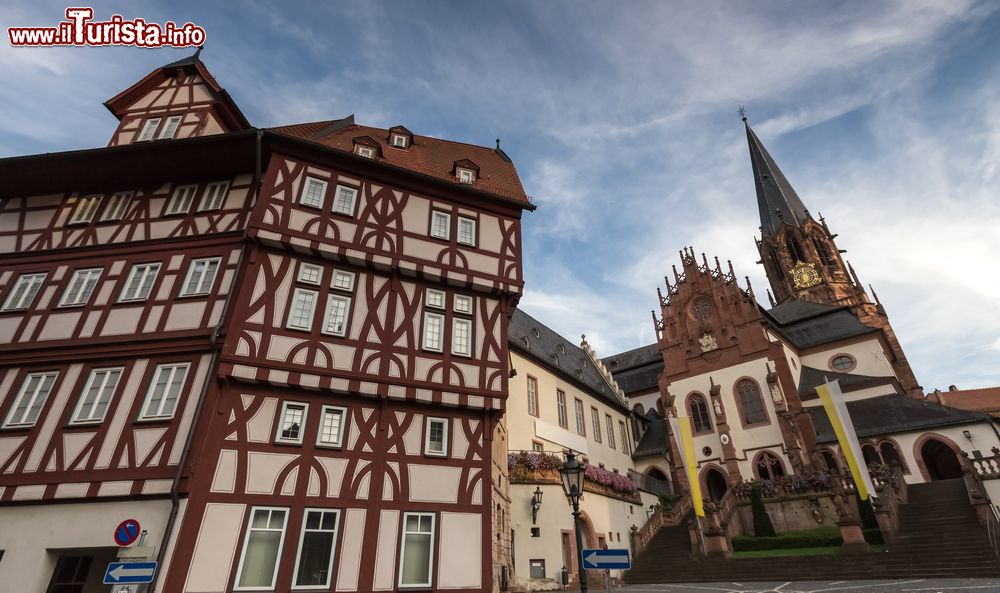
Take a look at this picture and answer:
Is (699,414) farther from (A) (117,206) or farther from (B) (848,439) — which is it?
(A) (117,206)

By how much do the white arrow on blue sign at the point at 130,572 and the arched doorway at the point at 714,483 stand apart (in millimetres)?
32952

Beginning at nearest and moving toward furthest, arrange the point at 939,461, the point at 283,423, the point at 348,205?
the point at 283,423 → the point at 348,205 → the point at 939,461

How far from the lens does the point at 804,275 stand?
6009 centimetres

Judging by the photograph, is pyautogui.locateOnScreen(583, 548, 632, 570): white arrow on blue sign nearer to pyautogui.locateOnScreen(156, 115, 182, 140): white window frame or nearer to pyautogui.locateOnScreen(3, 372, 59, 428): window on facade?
pyautogui.locateOnScreen(3, 372, 59, 428): window on facade

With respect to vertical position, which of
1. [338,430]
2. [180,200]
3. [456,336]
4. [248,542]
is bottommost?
[248,542]

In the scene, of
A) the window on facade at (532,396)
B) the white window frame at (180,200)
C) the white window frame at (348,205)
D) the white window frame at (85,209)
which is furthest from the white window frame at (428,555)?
the white window frame at (85,209)

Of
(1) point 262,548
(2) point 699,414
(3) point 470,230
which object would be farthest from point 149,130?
(2) point 699,414

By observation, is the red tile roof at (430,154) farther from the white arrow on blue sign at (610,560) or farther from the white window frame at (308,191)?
the white arrow on blue sign at (610,560)

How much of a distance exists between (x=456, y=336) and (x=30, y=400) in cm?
1107

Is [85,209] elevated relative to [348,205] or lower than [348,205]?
elevated

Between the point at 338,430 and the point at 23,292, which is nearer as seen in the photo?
the point at 338,430

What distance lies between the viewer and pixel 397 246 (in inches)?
598

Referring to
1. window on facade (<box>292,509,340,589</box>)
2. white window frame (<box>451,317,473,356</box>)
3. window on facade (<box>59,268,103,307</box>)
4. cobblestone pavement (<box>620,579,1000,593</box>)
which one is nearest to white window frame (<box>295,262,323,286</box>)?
white window frame (<box>451,317,473,356</box>)

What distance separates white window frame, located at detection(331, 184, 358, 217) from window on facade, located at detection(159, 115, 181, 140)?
681cm
